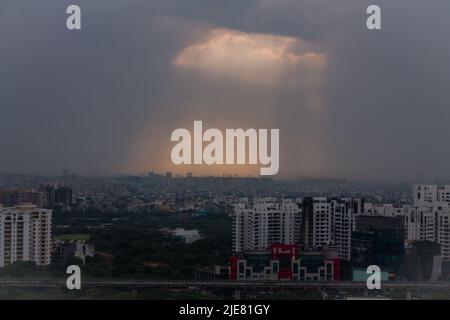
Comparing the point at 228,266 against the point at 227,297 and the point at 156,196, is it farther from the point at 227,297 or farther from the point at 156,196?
the point at 156,196

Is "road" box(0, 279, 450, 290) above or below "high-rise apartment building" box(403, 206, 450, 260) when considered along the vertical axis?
below

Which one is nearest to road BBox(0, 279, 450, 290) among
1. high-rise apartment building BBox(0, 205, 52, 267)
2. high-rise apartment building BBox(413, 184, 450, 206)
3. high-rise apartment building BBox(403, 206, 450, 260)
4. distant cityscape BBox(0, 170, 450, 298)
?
distant cityscape BBox(0, 170, 450, 298)

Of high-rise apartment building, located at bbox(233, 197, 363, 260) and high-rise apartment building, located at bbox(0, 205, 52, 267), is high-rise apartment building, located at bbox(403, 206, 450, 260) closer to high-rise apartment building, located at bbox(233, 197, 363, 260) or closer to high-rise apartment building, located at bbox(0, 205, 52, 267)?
high-rise apartment building, located at bbox(233, 197, 363, 260)

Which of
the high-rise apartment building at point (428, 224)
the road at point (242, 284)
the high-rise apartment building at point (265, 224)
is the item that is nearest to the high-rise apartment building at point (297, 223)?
the high-rise apartment building at point (265, 224)

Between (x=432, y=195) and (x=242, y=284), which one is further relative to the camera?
(x=432, y=195)

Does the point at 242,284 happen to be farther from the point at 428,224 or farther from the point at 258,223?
the point at 428,224

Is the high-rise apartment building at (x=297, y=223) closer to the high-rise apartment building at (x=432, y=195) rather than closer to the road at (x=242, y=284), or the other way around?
the road at (x=242, y=284)

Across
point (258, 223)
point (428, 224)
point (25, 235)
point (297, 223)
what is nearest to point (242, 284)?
point (258, 223)
